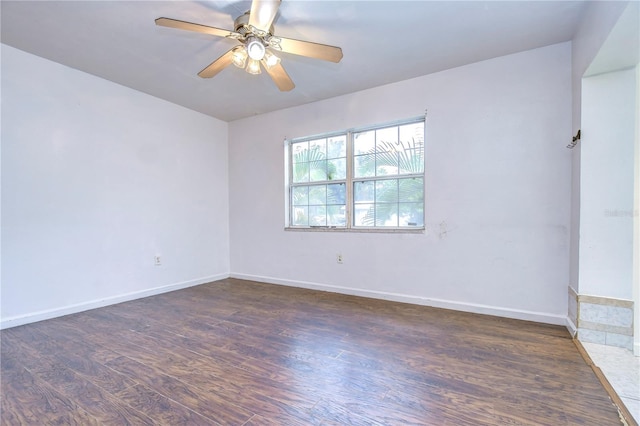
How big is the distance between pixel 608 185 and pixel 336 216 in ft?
8.43

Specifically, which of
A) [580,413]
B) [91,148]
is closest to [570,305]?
[580,413]

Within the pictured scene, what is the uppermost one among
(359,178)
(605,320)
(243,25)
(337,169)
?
(243,25)

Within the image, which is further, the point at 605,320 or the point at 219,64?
the point at 219,64

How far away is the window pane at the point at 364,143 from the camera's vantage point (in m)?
3.48

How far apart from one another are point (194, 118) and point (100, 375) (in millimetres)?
3416

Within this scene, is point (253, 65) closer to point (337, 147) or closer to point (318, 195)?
point (337, 147)

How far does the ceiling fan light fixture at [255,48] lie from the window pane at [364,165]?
6.12ft

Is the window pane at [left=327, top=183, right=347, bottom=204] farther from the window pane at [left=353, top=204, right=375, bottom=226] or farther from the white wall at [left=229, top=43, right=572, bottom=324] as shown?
the white wall at [left=229, top=43, right=572, bottom=324]

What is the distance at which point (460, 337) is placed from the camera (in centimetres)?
224

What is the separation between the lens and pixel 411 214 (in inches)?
127

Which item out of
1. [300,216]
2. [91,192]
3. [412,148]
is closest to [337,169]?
[300,216]

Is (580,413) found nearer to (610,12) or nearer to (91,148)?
(610,12)

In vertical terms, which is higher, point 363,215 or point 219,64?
point 219,64

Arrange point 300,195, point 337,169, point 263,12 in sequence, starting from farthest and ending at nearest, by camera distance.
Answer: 1. point 300,195
2. point 337,169
3. point 263,12
